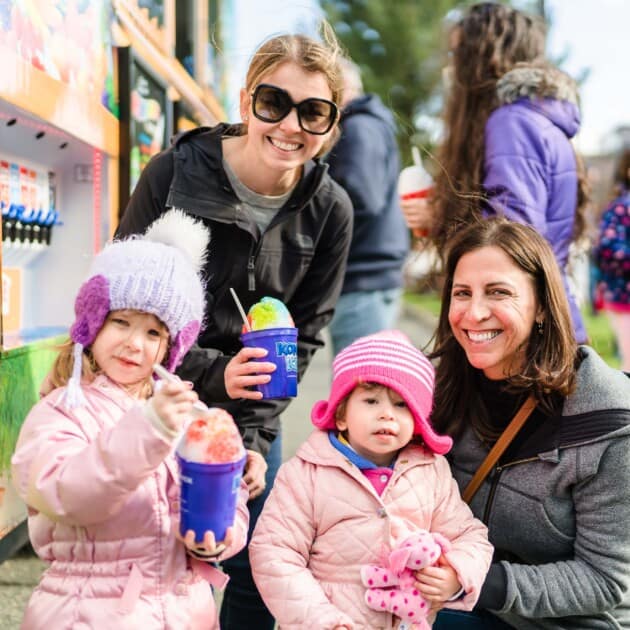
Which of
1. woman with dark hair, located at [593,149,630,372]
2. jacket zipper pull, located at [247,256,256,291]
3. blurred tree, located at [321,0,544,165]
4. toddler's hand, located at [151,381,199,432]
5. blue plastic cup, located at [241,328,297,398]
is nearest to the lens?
toddler's hand, located at [151,381,199,432]

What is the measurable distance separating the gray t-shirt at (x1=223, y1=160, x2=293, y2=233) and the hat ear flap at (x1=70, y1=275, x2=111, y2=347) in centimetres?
75

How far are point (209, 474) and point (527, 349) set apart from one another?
46.7 inches

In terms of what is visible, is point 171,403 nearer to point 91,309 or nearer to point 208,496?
point 208,496

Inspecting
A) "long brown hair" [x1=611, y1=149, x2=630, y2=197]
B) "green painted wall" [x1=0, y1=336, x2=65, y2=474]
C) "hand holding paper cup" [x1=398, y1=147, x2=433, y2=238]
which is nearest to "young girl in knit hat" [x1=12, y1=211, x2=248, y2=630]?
"green painted wall" [x1=0, y1=336, x2=65, y2=474]

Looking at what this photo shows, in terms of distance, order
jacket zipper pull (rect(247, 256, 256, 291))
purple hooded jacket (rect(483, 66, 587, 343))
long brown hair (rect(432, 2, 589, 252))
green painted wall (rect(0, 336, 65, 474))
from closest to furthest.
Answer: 1. jacket zipper pull (rect(247, 256, 256, 291))
2. green painted wall (rect(0, 336, 65, 474))
3. purple hooded jacket (rect(483, 66, 587, 343))
4. long brown hair (rect(432, 2, 589, 252))

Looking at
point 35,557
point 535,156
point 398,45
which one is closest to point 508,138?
point 535,156

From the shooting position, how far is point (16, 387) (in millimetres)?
3314

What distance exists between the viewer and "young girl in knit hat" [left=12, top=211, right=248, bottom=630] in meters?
1.91

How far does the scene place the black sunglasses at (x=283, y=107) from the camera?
8.63 ft

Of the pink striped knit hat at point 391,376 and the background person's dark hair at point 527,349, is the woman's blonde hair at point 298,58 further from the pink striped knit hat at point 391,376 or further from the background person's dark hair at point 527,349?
the pink striped knit hat at point 391,376

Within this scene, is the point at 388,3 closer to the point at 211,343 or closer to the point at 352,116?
the point at 352,116

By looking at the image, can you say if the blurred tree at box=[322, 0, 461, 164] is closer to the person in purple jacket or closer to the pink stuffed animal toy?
the person in purple jacket

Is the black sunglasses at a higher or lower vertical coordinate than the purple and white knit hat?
higher

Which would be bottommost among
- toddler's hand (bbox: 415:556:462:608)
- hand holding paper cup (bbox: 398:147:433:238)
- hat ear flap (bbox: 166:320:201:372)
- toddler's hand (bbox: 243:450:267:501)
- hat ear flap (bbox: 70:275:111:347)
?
toddler's hand (bbox: 415:556:462:608)
